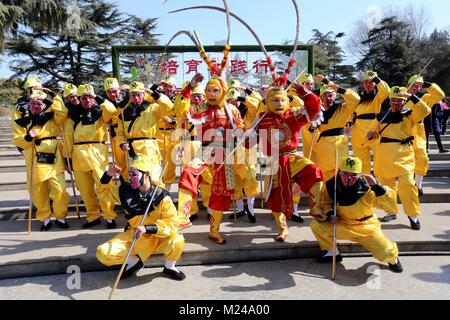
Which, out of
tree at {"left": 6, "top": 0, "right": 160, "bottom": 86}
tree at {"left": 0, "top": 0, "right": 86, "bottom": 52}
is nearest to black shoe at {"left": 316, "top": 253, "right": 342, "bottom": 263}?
tree at {"left": 0, "top": 0, "right": 86, "bottom": 52}

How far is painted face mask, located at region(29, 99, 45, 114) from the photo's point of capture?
15.4 feet

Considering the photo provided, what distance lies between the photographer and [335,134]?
478cm

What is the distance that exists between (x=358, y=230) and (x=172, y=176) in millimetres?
2902

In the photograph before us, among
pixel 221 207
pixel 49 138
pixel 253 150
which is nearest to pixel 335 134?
pixel 253 150

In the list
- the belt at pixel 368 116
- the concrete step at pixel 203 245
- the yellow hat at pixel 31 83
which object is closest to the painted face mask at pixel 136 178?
the concrete step at pixel 203 245

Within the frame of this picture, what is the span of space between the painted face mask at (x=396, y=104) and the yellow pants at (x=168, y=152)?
125 inches

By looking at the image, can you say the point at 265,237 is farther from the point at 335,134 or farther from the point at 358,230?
the point at 335,134

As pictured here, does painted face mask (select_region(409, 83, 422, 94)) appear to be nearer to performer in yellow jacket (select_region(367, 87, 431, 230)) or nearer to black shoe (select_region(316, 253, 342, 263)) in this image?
performer in yellow jacket (select_region(367, 87, 431, 230))

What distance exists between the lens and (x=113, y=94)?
4988 mm

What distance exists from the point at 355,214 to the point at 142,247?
2.25 meters

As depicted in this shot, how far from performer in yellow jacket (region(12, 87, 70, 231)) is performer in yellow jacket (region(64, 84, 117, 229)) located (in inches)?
9.0

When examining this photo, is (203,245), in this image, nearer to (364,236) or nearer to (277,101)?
(364,236)

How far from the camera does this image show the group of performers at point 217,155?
3625 mm

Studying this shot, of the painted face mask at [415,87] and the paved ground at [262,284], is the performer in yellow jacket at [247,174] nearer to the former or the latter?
the paved ground at [262,284]
